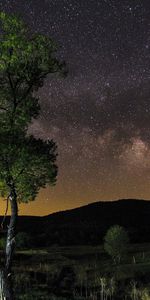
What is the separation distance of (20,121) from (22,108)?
0.93m

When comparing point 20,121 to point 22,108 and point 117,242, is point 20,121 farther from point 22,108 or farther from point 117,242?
point 117,242

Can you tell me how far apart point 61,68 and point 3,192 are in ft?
26.9

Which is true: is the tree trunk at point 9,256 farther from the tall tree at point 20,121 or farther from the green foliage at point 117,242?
the green foliage at point 117,242

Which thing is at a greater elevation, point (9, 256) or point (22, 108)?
point (22, 108)

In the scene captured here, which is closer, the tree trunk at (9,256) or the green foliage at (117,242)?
the tree trunk at (9,256)

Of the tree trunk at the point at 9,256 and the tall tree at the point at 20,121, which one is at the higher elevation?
the tall tree at the point at 20,121

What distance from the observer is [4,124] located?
27781 millimetres

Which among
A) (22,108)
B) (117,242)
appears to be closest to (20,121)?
(22,108)

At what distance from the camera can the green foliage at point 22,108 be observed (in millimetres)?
26734

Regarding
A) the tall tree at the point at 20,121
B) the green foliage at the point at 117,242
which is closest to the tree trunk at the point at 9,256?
the tall tree at the point at 20,121

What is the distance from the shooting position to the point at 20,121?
91.8ft

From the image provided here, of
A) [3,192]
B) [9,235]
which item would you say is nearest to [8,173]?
[3,192]

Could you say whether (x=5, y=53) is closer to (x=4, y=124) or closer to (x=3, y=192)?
(x=4, y=124)

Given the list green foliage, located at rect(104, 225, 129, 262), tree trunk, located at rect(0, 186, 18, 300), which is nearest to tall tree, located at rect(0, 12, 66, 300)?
tree trunk, located at rect(0, 186, 18, 300)
